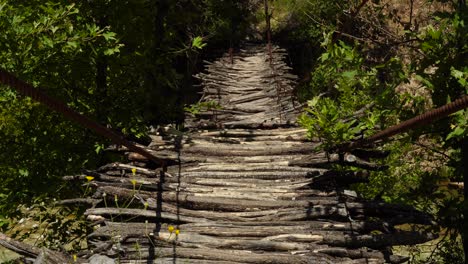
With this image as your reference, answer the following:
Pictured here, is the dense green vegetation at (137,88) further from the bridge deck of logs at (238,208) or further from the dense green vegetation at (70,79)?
the bridge deck of logs at (238,208)

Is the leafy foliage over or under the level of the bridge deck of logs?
over

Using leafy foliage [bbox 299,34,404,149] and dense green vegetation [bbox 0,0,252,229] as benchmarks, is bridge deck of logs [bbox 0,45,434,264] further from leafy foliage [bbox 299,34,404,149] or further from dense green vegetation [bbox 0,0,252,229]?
dense green vegetation [bbox 0,0,252,229]

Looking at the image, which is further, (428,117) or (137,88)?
(137,88)

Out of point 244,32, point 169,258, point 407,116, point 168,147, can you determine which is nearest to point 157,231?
point 169,258

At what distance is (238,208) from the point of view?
473 cm

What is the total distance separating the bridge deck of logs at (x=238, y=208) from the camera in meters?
3.91

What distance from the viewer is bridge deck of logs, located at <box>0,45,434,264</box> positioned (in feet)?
12.8

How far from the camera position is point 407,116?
470 centimetres

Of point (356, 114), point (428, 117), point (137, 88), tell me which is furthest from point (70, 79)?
point (428, 117)

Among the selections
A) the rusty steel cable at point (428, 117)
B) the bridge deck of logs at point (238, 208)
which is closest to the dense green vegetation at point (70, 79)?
the bridge deck of logs at point (238, 208)

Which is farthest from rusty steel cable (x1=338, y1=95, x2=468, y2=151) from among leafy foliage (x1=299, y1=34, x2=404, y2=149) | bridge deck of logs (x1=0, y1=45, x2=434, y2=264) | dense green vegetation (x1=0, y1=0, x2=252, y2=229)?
dense green vegetation (x1=0, y1=0, x2=252, y2=229)

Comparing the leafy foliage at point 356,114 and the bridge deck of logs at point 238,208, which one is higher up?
the leafy foliage at point 356,114

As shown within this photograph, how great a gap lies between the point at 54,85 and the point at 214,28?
12270 millimetres

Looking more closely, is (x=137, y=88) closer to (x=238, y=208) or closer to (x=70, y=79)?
(x=70, y=79)
